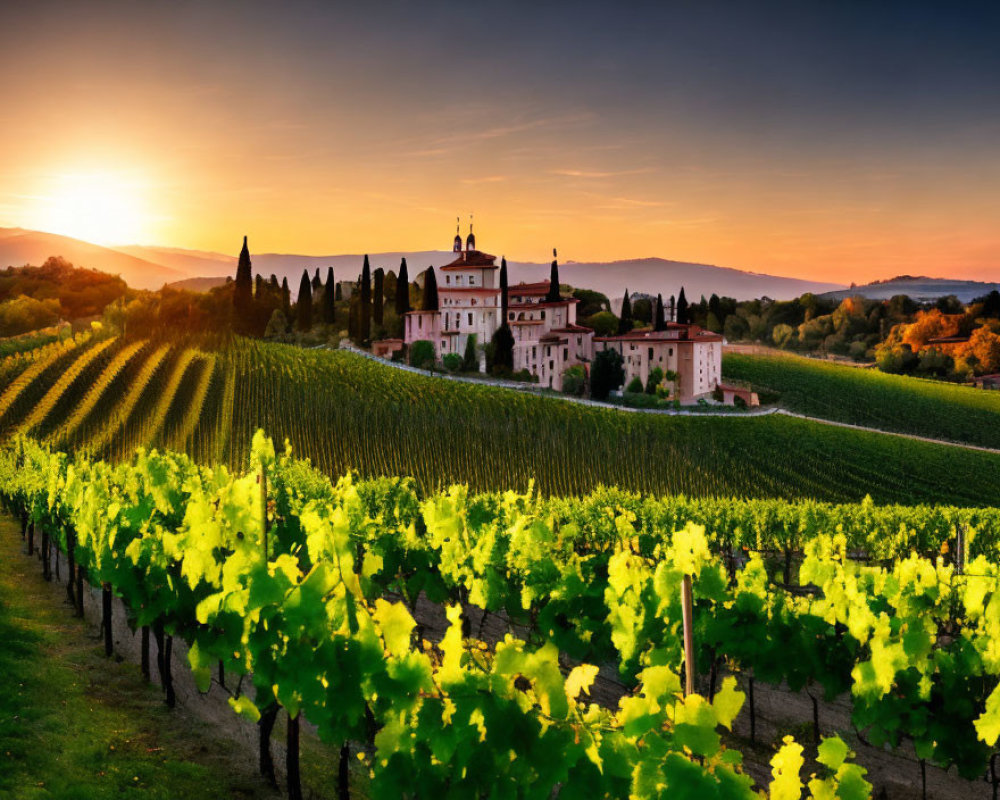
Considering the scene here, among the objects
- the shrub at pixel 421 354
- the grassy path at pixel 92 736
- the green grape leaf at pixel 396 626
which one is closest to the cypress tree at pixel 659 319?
the shrub at pixel 421 354

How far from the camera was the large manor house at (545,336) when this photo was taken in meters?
63.4

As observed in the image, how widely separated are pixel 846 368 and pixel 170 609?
252 ft

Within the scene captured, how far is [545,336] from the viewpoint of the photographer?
6538 cm

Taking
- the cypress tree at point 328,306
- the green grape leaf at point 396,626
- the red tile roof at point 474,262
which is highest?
the red tile roof at point 474,262

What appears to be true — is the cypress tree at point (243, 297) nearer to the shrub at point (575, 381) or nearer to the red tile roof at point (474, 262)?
the red tile roof at point (474, 262)

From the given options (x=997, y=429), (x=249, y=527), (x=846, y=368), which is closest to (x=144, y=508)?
(x=249, y=527)

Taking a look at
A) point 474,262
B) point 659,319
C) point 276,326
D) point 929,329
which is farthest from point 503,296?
point 929,329

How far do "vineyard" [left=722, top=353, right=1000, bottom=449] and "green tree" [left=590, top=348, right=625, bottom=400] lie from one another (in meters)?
12.7

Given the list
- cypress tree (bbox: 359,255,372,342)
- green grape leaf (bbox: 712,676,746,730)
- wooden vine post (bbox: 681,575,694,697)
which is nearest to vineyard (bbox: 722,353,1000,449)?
cypress tree (bbox: 359,255,372,342)

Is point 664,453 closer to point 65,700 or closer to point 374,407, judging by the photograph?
point 374,407

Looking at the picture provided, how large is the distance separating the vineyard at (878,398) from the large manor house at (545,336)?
644cm

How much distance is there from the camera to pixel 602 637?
9.38 metres

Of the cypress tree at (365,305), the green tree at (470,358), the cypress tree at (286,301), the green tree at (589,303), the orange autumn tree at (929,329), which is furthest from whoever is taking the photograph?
the orange autumn tree at (929,329)

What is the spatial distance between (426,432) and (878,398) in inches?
1567
